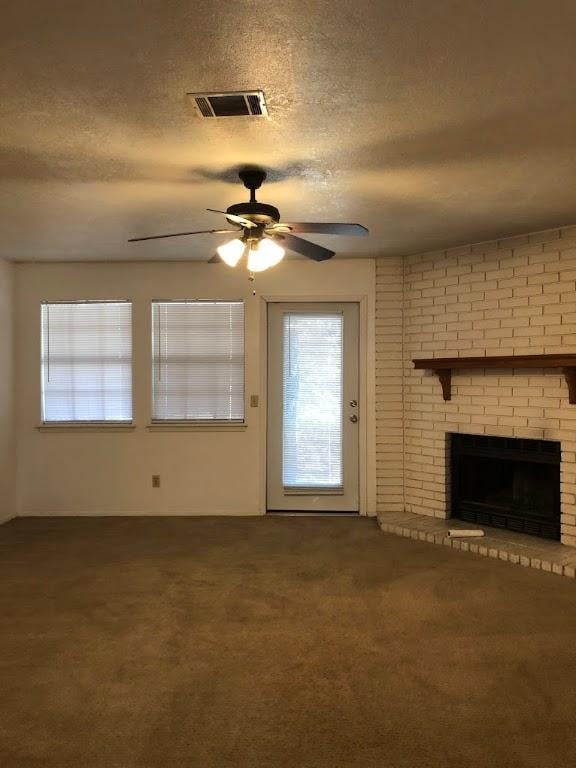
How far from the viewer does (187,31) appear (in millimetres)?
1946

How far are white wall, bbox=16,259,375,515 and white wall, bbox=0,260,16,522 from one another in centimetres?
9

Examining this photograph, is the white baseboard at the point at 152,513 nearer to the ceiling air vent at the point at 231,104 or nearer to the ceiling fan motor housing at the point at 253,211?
the ceiling fan motor housing at the point at 253,211

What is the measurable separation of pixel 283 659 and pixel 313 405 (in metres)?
3.09

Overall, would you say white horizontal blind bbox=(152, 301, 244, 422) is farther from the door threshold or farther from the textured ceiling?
the textured ceiling

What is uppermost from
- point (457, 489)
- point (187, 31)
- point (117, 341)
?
point (187, 31)

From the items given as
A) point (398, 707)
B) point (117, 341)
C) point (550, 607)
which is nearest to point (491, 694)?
point (398, 707)

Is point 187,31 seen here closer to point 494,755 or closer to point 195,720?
point 195,720

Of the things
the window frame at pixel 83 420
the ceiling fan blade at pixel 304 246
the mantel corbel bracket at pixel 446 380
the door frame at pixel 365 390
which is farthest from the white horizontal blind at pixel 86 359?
the mantel corbel bracket at pixel 446 380

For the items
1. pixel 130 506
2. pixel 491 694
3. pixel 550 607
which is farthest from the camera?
pixel 130 506

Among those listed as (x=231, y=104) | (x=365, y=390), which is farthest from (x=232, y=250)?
(x=365, y=390)

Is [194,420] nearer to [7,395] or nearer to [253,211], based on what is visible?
[7,395]

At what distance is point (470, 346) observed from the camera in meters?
5.03

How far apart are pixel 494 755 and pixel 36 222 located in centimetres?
413

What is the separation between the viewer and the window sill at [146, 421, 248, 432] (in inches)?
221
